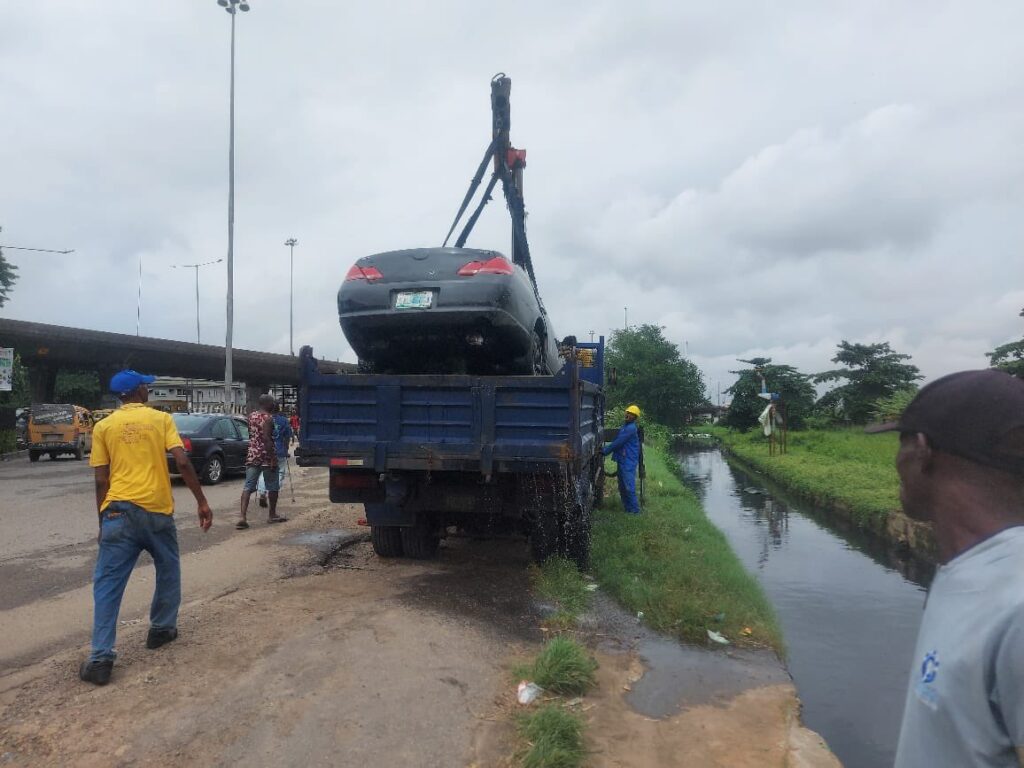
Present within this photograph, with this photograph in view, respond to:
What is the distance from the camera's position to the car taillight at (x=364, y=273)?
622 cm

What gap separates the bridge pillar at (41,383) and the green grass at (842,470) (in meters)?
37.0

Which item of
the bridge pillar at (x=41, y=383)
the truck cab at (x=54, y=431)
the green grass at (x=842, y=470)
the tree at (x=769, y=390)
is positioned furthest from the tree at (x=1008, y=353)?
the bridge pillar at (x=41, y=383)

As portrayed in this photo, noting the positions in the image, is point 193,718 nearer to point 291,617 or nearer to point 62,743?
point 62,743

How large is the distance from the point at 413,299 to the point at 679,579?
11.8 ft

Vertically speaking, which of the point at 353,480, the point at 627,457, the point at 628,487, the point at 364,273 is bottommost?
the point at 628,487

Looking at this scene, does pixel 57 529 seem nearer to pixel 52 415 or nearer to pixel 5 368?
pixel 52 415

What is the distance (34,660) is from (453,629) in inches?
105

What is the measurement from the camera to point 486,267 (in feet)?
20.0

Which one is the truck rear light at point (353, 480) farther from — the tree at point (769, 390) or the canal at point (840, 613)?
the tree at point (769, 390)

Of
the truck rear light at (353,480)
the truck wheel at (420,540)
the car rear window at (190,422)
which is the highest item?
the car rear window at (190,422)

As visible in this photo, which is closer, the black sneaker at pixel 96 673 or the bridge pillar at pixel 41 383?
the black sneaker at pixel 96 673

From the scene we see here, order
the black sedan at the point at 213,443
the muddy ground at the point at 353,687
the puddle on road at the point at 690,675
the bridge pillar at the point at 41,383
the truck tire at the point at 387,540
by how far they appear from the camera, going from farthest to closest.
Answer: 1. the bridge pillar at the point at 41,383
2. the black sedan at the point at 213,443
3. the truck tire at the point at 387,540
4. the puddle on road at the point at 690,675
5. the muddy ground at the point at 353,687

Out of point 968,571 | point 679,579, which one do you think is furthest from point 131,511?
point 679,579

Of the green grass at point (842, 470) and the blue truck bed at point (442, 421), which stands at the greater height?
the blue truck bed at point (442, 421)
